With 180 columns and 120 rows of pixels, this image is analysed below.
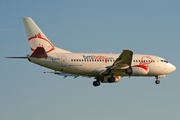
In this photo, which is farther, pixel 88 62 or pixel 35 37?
pixel 88 62

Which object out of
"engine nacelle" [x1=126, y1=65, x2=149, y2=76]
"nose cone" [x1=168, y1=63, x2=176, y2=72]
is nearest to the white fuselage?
"nose cone" [x1=168, y1=63, x2=176, y2=72]

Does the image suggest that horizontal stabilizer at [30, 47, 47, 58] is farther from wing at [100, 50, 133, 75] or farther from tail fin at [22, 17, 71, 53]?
wing at [100, 50, 133, 75]

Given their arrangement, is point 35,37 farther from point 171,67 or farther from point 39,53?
point 171,67

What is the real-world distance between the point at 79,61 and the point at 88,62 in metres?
1.48

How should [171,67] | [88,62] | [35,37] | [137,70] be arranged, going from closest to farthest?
[35,37] < [88,62] < [137,70] < [171,67]

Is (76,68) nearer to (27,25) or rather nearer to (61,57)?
(61,57)

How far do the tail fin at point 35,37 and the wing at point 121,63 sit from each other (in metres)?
8.58

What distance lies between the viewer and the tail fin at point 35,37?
4906 centimetres

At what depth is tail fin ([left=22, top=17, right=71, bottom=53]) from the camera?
49.1 meters

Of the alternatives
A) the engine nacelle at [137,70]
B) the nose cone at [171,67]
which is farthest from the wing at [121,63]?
the nose cone at [171,67]

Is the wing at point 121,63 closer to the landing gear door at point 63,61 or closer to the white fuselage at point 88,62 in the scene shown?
the white fuselage at point 88,62

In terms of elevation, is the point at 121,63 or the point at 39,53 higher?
the point at 121,63

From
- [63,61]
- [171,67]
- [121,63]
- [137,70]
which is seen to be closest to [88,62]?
[63,61]

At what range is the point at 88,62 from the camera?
4959cm
